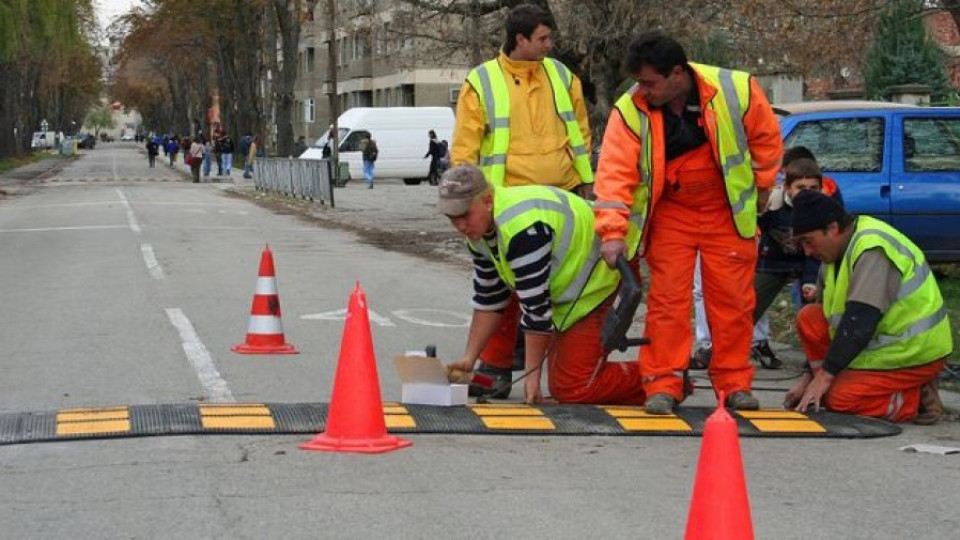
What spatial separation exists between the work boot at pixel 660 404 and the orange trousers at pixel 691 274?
0.04m

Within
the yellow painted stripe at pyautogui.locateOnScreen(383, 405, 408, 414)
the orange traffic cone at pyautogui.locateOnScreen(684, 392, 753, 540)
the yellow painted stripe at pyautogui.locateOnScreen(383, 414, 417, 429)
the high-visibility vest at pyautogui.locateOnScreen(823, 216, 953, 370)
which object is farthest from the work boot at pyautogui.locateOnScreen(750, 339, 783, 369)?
the orange traffic cone at pyautogui.locateOnScreen(684, 392, 753, 540)

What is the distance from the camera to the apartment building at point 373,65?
82.7ft

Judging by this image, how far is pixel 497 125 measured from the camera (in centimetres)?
927

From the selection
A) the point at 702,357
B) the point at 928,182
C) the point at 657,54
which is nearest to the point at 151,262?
the point at 928,182

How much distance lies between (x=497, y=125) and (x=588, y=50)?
480 inches

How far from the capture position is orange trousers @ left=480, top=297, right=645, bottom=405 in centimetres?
841

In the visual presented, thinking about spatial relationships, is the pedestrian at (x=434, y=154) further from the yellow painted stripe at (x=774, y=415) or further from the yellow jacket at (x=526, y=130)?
the yellow painted stripe at (x=774, y=415)

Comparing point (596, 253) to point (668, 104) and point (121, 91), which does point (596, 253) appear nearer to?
point (668, 104)

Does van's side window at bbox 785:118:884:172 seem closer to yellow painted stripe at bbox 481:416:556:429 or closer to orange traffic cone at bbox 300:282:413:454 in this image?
yellow painted stripe at bbox 481:416:556:429

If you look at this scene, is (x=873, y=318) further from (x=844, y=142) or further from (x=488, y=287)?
(x=844, y=142)

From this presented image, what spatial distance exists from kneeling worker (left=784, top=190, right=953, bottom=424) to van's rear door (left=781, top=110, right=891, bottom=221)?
515 centimetres

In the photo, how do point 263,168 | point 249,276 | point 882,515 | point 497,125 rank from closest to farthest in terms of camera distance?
point 882,515
point 497,125
point 249,276
point 263,168

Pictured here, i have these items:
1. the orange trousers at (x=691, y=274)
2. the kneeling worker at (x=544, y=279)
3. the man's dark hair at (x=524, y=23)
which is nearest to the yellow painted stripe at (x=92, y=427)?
the kneeling worker at (x=544, y=279)

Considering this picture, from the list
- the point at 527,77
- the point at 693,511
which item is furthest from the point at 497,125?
the point at 693,511
